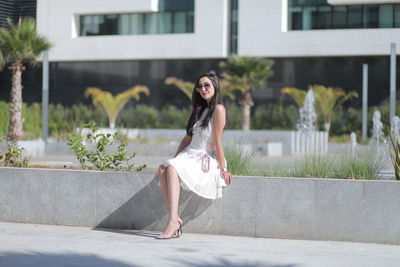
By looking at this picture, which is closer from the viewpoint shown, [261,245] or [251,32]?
[261,245]

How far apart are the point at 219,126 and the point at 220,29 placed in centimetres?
3040

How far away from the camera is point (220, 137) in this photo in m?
7.91

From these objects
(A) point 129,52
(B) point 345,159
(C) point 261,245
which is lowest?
(C) point 261,245

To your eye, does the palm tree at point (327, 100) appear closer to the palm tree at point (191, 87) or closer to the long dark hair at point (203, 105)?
the palm tree at point (191, 87)

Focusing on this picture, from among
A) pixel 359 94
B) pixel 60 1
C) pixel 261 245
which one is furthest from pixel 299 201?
pixel 60 1

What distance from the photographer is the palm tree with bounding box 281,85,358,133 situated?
35062 millimetres

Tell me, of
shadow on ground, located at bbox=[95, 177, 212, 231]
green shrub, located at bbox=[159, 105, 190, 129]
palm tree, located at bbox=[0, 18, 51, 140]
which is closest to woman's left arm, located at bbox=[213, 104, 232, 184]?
shadow on ground, located at bbox=[95, 177, 212, 231]

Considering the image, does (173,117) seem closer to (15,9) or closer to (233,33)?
(233,33)

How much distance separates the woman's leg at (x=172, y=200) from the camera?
25.3 ft

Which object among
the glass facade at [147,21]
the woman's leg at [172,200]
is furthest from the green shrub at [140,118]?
the woman's leg at [172,200]

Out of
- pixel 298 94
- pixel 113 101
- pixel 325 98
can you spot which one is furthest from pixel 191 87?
pixel 325 98

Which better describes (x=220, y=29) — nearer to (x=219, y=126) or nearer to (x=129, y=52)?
(x=129, y=52)

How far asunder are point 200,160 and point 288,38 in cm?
2971

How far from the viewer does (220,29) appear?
38.0 m
